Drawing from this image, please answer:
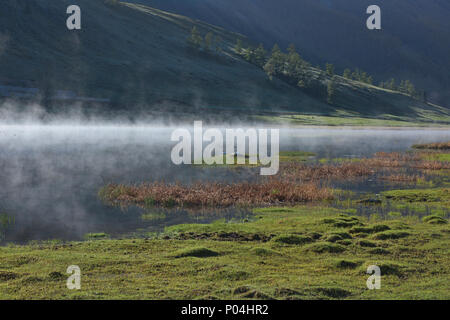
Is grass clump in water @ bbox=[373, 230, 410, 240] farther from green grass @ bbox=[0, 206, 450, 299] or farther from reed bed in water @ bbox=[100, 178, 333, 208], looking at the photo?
reed bed in water @ bbox=[100, 178, 333, 208]

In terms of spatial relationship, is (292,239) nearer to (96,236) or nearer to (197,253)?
(197,253)

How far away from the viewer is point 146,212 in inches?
1334

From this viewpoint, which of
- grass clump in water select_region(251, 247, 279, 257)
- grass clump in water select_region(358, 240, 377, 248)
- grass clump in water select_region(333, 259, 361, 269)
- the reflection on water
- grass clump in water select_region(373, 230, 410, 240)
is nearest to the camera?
grass clump in water select_region(333, 259, 361, 269)

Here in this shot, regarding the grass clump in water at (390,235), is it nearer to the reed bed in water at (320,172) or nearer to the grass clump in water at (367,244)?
the grass clump in water at (367,244)

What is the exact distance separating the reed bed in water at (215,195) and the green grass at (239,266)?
9934mm

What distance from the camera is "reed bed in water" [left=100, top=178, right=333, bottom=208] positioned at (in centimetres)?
3688

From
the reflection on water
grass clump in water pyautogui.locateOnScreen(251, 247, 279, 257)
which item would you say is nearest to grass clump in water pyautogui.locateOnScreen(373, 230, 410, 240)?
grass clump in water pyautogui.locateOnScreen(251, 247, 279, 257)

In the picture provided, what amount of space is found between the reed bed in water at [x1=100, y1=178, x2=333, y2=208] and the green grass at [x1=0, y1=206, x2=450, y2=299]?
32.6 feet

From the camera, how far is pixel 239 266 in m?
19.4

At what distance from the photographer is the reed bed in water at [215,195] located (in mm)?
36875

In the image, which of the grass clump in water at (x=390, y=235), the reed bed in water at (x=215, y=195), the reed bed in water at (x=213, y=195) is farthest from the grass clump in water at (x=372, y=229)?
the reed bed in water at (x=215, y=195)

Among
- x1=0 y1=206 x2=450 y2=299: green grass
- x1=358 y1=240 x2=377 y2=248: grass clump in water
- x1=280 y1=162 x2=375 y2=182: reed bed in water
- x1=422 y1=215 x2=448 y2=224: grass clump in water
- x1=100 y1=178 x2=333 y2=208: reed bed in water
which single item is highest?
x1=280 y1=162 x2=375 y2=182: reed bed in water

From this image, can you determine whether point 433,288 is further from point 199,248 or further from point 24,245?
point 24,245

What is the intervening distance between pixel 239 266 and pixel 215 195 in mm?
18489
